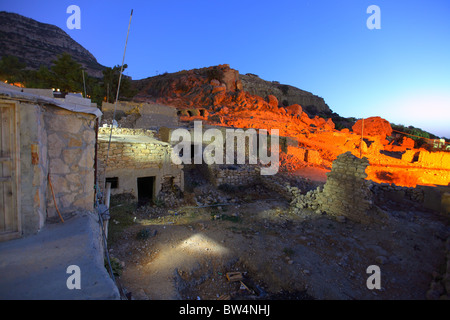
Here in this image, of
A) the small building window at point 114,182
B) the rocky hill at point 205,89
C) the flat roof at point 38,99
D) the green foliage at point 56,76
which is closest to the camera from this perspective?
the flat roof at point 38,99

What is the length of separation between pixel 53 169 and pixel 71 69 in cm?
2235

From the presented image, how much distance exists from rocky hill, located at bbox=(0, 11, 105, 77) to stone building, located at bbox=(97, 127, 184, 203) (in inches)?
1359

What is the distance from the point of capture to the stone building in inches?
307

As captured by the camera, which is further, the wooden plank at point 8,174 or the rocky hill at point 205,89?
the rocky hill at point 205,89

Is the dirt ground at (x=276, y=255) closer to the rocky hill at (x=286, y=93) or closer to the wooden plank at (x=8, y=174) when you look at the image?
the wooden plank at (x=8, y=174)

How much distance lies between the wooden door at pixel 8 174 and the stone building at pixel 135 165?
488 cm

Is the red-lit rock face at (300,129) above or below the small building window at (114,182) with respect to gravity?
above

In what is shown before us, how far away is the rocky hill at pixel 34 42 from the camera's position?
118 ft

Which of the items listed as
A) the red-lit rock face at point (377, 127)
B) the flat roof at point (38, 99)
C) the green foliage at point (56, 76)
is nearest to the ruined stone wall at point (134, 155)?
the flat roof at point (38, 99)

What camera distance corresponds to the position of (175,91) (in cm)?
3216

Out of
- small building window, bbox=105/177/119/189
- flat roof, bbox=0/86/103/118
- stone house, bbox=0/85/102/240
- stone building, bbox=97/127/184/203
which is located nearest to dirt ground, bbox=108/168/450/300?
small building window, bbox=105/177/119/189

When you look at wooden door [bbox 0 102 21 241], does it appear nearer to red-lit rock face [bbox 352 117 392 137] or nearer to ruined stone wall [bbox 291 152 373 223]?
ruined stone wall [bbox 291 152 373 223]

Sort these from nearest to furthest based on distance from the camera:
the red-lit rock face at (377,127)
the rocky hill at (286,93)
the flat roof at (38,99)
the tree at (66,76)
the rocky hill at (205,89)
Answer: the flat roof at (38,99), the tree at (66,76), the red-lit rock face at (377,127), the rocky hill at (205,89), the rocky hill at (286,93)
